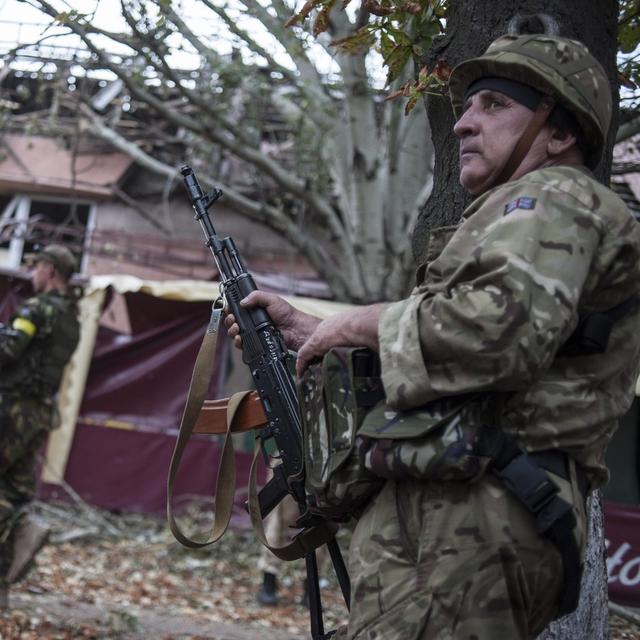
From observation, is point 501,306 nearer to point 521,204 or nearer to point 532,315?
point 532,315

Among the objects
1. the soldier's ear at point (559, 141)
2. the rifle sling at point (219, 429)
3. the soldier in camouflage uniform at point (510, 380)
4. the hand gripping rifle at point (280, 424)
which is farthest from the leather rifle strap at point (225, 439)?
the soldier's ear at point (559, 141)

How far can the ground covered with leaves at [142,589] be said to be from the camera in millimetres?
5402

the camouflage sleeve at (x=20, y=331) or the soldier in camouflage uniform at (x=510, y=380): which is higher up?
the camouflage sleeve at (x=20, y=331)

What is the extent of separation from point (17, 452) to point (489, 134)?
4659 mm

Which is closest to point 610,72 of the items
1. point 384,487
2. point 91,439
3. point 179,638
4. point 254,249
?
point 384,487

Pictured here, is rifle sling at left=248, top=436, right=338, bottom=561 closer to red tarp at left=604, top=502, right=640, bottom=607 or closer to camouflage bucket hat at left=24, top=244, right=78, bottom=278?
camouflage bucket hat at left=24, top=244, right=78, bottom=278

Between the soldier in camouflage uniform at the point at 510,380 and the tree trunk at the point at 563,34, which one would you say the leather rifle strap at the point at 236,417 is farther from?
the tree trunk at the point at 563,34

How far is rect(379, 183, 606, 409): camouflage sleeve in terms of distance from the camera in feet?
6.01

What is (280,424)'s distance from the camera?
2.57 meters

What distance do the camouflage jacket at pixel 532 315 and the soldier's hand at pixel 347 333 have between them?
0.18 ft

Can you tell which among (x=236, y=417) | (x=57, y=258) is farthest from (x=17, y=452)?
(x=236, y=417)

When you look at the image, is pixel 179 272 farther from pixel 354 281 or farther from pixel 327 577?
pixel 327 577

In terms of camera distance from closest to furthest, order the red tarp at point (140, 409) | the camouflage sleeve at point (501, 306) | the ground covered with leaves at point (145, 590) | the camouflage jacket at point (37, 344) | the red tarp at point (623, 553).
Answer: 1. the camouflage sleeve at point (501, 306)
2. the ground covered with leaves at point (145, 590)
3. the camouflage jacket at point (37, 344)
4. the red tarp at point (623, 553)
5. the red tarp at point (140, 409)

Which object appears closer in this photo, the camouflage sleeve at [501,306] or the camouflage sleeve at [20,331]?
the camouflage sleeve at [501,306]
